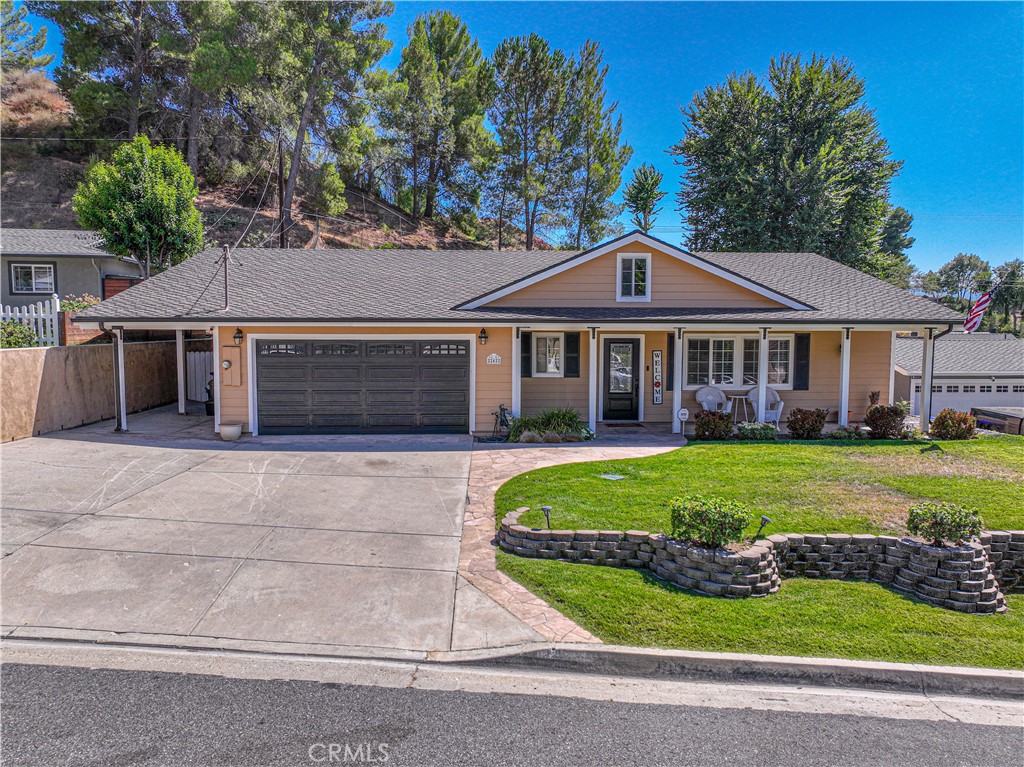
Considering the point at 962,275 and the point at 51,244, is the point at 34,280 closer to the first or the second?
the point at 51,244

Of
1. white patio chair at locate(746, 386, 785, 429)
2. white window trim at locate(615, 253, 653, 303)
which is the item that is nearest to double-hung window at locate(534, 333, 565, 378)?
white window trim at locate(615, 253, 653, 303)

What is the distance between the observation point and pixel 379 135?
33.4 meters

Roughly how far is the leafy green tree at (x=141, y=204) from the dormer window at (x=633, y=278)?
13.3 m

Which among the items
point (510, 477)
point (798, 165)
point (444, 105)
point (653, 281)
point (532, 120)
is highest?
point (444, 105)

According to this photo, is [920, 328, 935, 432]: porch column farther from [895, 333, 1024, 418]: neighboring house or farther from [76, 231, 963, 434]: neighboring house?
[895, 333, 1024, 418]: neighboring house

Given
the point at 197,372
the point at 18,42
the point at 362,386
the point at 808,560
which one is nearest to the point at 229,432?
the point at 362,386

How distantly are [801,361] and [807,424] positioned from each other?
7.23 ft

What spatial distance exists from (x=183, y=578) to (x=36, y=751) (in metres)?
2.16

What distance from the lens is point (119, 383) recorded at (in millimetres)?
11820

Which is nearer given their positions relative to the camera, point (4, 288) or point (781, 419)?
point (781, 419)

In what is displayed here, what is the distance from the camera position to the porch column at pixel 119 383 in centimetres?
1166

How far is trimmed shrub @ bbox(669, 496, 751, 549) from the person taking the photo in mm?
5230

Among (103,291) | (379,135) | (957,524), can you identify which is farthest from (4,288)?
(957,524)

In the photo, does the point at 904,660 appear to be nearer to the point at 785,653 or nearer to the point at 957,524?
the point at 785,653
